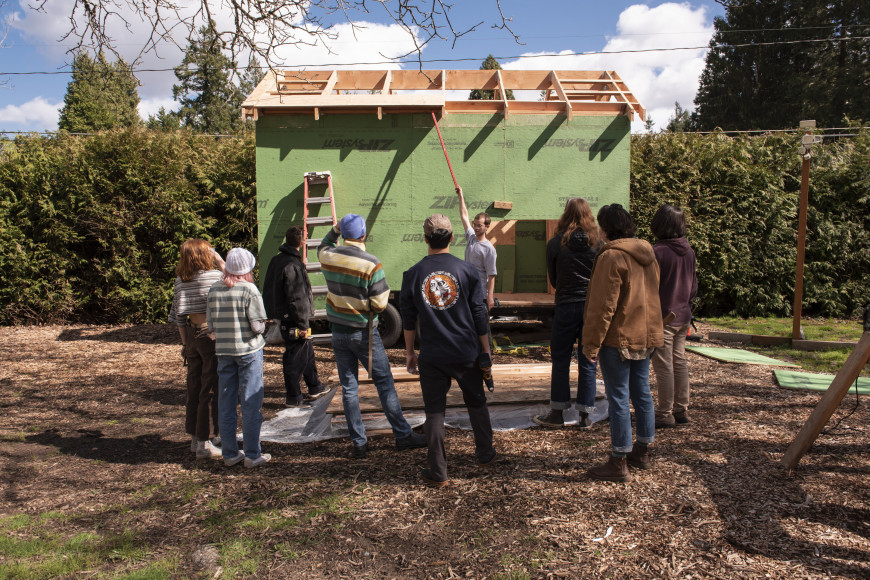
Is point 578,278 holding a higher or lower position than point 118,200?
lower

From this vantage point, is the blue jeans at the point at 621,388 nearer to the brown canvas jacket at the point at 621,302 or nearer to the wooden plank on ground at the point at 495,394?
the brown canvas jacket at the point at 621,302

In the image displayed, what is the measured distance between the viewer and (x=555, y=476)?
12.4ft

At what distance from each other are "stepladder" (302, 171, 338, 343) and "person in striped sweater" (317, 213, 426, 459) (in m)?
3.65

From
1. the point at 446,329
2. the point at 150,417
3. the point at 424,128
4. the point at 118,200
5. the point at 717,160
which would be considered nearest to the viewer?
the point at 446,329

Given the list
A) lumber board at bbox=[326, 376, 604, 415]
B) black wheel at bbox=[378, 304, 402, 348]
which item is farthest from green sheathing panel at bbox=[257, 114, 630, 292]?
lumber board at bbox=[326, 376, 604, 415]

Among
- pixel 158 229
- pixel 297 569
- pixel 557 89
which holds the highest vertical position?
pixel 557 89

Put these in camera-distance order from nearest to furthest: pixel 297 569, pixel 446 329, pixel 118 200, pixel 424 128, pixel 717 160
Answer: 1. pixel 297 569
2. pixel 446 329
3. pixel 424 128
4. pixel 118 200
5. pixel 717 160

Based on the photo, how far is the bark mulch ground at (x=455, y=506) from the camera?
284cm

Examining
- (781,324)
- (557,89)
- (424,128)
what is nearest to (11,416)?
(424,128)

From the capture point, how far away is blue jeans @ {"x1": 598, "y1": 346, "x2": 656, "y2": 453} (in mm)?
3602

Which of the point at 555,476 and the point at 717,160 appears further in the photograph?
the point at 717,160

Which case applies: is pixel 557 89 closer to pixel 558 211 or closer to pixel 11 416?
pixel 558 211

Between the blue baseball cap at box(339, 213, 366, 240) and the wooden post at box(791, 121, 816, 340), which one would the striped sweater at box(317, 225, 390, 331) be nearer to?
the blue baseball cap at box(339, 213, 366, 240)

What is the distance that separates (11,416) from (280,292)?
280 cm
